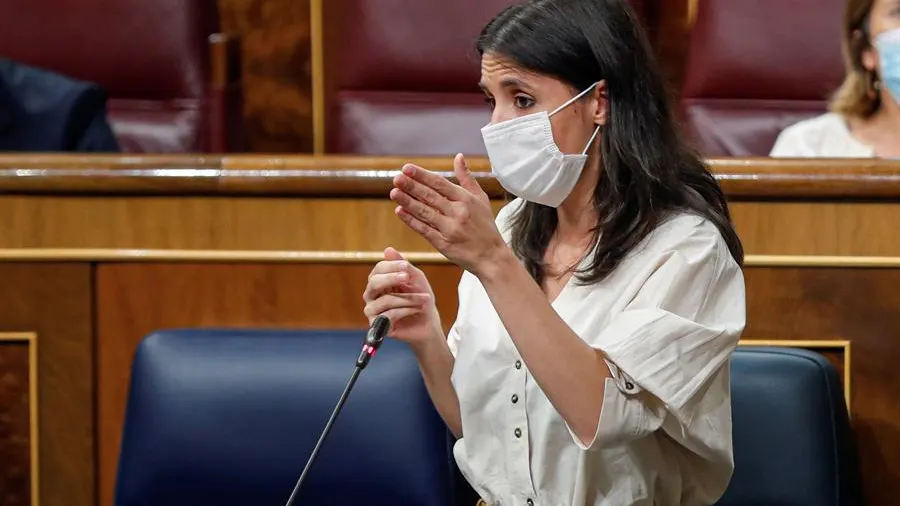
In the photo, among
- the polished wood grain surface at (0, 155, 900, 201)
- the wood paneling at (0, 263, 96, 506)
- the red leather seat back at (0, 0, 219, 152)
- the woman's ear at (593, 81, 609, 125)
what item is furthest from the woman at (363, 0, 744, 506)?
the red leather seat back at (0, 0, 219, 152)

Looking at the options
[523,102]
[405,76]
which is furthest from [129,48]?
[523,102]

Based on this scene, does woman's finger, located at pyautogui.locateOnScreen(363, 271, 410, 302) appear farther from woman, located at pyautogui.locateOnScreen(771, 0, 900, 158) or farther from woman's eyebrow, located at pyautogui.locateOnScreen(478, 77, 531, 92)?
woman, located at pyautogui.locateOnScreen(771, 0, 900, 158)

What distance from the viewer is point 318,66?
4.15 ft

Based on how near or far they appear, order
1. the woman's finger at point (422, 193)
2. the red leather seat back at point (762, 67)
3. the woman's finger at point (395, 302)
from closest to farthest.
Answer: the woman's finger at point (422, 193) < the woman's finger at point (395, 302) < the red leather seat back at point (762, 67)

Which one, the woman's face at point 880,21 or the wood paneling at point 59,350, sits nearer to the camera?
the wood paneling at point 59,350

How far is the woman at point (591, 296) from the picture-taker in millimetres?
602

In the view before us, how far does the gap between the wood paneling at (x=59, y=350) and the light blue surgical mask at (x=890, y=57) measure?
2.03ft

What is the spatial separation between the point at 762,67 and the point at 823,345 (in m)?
0.46

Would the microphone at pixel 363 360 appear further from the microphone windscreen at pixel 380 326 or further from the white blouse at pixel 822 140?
the white blouse at pixel 822 140

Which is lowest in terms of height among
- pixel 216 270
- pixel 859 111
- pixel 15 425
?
pixel 15 425

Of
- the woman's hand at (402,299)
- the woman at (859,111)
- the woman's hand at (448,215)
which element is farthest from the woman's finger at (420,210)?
the woman at (859,111)

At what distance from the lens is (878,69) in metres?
1.04

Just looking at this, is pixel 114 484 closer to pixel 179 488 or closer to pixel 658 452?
pixel 179 488

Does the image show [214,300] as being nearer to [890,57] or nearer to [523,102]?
[523,102]
